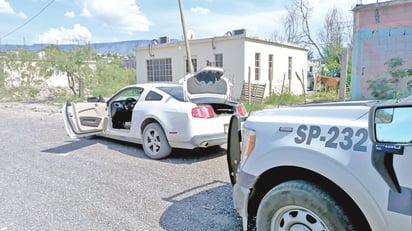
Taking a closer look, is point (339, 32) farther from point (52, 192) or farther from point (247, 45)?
point (52, 192)

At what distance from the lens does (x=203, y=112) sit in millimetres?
5098

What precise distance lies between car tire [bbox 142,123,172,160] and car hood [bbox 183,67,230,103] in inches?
33.7

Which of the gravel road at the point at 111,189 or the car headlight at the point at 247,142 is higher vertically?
the car headlight at the point at 247,142

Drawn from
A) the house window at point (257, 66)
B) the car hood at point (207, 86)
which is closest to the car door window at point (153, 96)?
the car hood at point (207, 86)

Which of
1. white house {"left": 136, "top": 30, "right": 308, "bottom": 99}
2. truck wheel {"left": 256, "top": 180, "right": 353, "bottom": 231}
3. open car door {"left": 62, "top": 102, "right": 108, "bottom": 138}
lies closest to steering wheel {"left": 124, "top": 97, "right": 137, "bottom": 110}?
open car door {"left": 62, "top": 102, "right": 108, "bottom": 138}

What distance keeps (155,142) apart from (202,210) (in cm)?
234

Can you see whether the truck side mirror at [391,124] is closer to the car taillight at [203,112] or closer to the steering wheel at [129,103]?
the car taillight at [203,112]

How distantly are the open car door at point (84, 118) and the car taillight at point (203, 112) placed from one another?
2530mm

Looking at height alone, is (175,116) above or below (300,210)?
above

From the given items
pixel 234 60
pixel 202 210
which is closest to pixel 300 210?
pixel 202 210

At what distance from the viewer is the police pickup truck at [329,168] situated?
5.28ft

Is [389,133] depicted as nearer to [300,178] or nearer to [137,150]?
[300,178]

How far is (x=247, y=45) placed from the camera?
1389cm

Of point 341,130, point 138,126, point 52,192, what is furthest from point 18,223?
point 341,130
